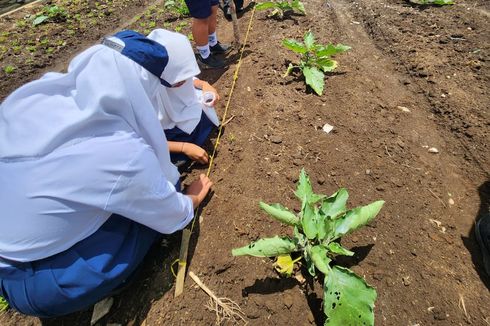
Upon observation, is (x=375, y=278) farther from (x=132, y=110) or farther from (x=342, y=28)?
(x=342, y=28)

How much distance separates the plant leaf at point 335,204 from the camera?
203cm

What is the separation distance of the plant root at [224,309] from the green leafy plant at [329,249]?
14.2 inches

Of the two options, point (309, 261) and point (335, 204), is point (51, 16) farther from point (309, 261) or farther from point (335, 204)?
point (309, 261)

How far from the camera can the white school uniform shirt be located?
1.33m

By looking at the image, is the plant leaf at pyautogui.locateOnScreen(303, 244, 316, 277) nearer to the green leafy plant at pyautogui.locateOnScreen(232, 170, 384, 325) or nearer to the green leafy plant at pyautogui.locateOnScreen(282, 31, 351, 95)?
the green leafy plant at pyautogui.locateOnScreen(232, 170, 384, 325)

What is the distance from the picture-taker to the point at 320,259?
1781 millimetres

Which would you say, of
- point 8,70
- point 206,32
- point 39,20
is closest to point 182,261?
point 206,32

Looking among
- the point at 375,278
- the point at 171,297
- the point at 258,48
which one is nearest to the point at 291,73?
the point at 258,48

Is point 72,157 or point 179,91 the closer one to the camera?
point 72,157

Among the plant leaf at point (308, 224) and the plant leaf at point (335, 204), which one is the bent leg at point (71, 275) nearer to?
the plant leaf at point (308, 224)

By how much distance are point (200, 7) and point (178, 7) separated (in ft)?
7.81

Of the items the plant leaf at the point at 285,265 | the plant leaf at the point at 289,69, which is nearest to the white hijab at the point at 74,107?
the plant leaf at the point at 285,265

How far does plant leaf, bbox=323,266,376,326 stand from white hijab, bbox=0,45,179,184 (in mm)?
1320

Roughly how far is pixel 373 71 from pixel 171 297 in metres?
2.95
